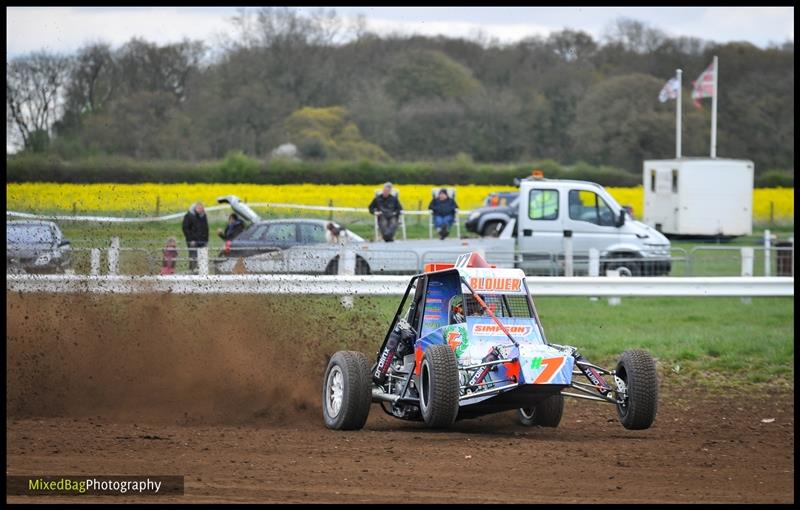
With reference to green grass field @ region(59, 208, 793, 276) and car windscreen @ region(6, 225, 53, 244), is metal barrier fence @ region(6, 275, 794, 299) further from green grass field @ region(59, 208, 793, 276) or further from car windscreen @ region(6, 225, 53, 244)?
car windscreen @ region(6, 225, 53, 244)

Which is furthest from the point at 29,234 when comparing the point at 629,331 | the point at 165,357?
the point at 629,331

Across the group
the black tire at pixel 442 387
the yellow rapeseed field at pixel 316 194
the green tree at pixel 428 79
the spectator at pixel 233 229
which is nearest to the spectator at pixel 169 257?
the yellow rapeseed field at pixel 316 194

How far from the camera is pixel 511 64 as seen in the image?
5284cm

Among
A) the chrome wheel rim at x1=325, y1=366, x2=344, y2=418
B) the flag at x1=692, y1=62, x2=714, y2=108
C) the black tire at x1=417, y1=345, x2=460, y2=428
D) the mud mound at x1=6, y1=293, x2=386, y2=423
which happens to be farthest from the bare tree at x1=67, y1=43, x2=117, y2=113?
the flag at x1=692, y1=62, x2=714, y2=108

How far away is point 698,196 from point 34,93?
71.2 feet

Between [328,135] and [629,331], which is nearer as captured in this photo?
[629,331]

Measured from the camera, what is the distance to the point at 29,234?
13.8 metres

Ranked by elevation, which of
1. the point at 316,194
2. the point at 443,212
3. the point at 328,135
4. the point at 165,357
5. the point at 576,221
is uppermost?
the point at 328,135

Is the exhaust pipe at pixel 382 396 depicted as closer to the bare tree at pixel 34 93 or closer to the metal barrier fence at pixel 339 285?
→ the metal barrier fence at pixel 339 285

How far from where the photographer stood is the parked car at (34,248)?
1356 cm

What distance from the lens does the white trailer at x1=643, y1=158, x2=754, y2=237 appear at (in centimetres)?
3397

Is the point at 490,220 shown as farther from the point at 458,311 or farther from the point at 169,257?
the point at 458,311

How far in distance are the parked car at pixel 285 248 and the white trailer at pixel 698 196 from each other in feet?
60.3

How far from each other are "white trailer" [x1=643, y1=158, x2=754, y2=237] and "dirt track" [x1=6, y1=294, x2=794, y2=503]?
2228 cm
